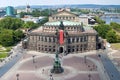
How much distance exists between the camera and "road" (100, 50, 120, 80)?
300ft

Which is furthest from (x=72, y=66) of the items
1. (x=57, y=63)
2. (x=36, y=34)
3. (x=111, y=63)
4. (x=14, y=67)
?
(x=36, y=34)

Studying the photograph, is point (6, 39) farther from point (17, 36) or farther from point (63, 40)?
point (63, 40)

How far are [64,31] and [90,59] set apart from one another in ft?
72.7

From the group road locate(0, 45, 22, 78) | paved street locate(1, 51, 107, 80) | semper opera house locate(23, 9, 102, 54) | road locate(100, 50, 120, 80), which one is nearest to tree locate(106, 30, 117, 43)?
semper opera house locate(23, 9, 102, 54)

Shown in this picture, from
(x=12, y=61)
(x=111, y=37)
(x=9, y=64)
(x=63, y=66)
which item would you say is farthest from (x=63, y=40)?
(x=111, y=37)

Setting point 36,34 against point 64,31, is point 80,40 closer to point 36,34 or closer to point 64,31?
point 64,31

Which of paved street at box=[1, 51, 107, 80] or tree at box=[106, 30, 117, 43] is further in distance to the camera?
tree at box=[106, 30, 117, 43]

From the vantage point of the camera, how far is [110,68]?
102 meters

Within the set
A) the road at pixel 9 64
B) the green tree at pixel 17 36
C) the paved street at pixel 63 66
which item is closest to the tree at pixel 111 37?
the paved street at pixel 63 66

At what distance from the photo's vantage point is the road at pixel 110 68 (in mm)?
91312

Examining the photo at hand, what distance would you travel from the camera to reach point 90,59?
116m

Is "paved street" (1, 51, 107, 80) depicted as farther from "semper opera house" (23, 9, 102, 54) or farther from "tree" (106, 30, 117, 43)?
"tree" (106, 30, 117, 43)

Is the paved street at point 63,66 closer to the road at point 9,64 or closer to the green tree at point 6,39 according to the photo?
the road at point 9,64

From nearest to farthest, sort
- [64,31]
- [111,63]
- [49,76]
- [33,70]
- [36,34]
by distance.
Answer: [49,76]
[33,70]
[111,63]
[64,31]
[36,34]
